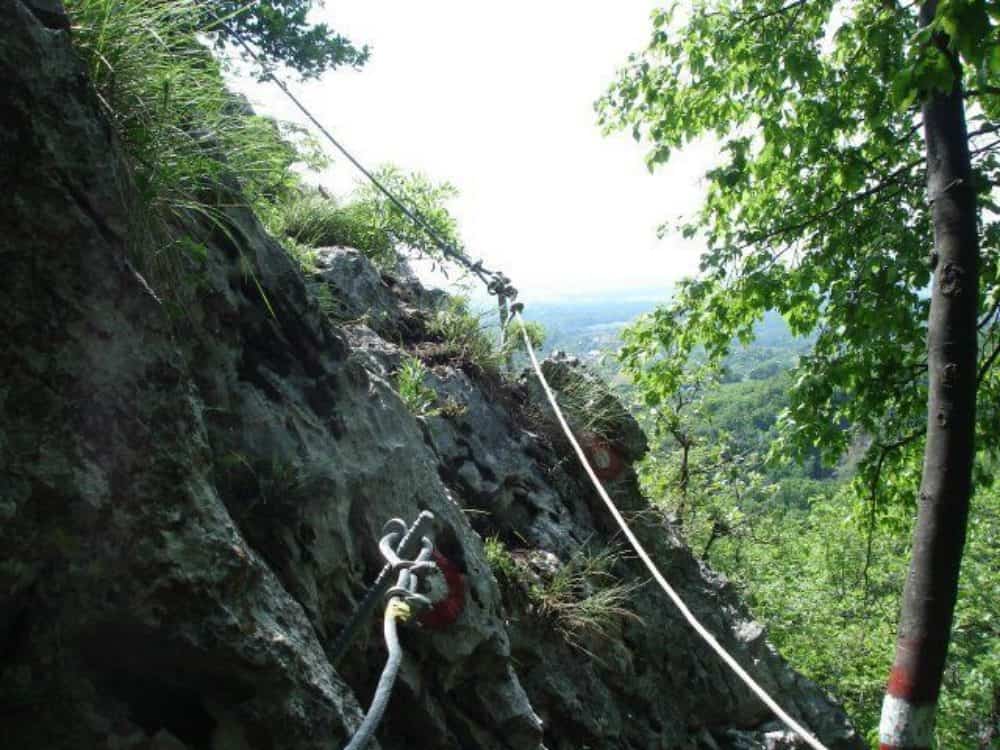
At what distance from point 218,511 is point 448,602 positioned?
68.3 inches

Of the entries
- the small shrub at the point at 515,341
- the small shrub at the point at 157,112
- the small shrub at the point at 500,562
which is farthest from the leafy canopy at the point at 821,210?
the small shrub at the point at 157,112

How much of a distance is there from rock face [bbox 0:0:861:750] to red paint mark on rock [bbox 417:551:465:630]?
5 cm

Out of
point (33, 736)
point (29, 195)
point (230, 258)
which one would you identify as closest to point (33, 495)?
point (33, 736)

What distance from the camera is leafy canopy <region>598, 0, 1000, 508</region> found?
5441 millimetres

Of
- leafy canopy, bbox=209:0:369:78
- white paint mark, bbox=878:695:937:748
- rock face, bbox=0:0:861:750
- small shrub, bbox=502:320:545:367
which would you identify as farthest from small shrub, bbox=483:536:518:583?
leafy canopy, bbox=209:0:369:78

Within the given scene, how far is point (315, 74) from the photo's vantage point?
9742 mm

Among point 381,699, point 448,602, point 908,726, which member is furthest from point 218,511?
point 908,726

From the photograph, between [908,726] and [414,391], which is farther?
[414,391]

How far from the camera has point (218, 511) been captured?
2.13m

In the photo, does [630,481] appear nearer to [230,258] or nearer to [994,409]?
[994,409]

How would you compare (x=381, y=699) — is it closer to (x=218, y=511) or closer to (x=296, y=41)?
(x=218, y=511)

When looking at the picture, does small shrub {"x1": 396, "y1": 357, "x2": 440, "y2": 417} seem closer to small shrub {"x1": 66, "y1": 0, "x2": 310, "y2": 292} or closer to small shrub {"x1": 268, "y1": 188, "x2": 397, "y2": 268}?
small shrub {"x1": 268, "y1": 188, "x2": 397, "y2": 268}

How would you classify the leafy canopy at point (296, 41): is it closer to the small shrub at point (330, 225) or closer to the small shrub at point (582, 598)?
the small shrub at point (330, 225)

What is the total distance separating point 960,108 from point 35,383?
12.3ft
